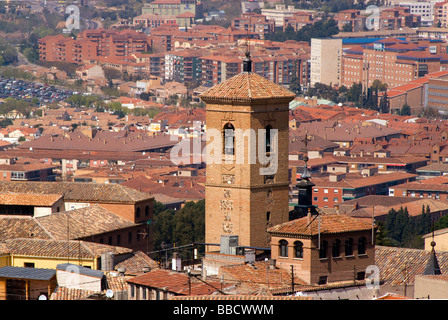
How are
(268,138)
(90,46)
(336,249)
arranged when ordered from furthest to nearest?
(90,46) → (268,138) → (336,249)

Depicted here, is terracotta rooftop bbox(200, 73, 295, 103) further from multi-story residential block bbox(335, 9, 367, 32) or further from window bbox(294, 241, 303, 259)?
multi-story residential block bbox(335, 9, 367, 32)

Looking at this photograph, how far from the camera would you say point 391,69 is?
158 meters

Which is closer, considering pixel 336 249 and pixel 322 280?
pixel 322 280

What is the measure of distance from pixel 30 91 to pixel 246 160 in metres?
122

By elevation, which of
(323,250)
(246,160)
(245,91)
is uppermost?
(245,91)

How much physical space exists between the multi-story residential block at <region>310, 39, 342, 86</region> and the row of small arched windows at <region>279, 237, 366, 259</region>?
133967 millimetres

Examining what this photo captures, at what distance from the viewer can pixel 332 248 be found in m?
26.0

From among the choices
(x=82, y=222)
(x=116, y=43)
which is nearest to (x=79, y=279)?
(x=82, y=222)

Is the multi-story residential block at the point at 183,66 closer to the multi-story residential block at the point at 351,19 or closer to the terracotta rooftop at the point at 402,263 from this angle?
the multi-story residential block at the point at 351,19

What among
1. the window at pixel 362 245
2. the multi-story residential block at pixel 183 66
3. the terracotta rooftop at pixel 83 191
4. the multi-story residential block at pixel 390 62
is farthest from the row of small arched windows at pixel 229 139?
the multi-story residential block at pixel 183 66

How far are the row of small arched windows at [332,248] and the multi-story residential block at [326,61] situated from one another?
133967 millimetres

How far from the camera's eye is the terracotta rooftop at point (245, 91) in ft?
98.3

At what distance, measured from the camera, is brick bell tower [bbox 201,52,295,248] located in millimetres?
29891

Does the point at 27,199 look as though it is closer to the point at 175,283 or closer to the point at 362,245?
the point at 362,245
